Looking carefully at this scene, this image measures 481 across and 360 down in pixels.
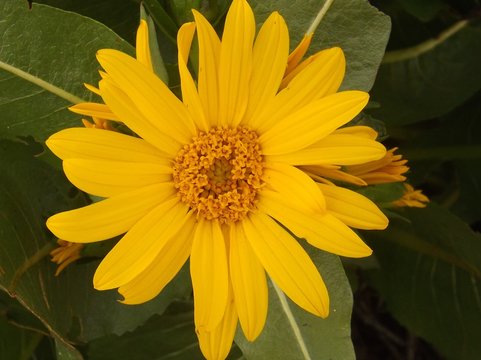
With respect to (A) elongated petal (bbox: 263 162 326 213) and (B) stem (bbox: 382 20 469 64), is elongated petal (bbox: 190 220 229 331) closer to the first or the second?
(A) elongated petal (bbox: 263 162 326 213)

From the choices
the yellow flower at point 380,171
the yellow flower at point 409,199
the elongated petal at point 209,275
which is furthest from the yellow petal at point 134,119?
the yellow flower at point 409,199

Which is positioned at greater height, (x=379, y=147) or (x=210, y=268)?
(x=379, y=147)

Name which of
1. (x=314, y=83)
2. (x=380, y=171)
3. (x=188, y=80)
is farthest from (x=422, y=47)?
(x=188, y=80)

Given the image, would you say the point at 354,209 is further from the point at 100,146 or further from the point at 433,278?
the point at 433,278

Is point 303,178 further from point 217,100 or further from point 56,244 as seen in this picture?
point 56,244

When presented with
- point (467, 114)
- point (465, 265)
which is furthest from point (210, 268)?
point (467, 114)

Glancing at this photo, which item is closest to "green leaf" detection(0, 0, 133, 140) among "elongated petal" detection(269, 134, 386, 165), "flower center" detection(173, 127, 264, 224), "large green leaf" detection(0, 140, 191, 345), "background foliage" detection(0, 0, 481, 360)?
"background foliage" detection(0, 0, 481, 360)
